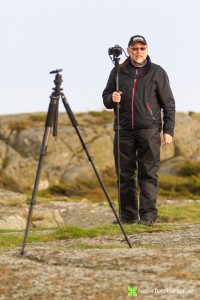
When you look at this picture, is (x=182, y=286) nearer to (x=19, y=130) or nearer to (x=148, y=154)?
(x=148, y=154)

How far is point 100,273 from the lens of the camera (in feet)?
21.1

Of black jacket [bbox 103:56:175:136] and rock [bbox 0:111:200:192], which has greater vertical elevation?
black jacket [bbox 103:56:175:136]

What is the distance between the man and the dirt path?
16.9ft

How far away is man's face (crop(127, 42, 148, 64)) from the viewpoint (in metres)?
12.0

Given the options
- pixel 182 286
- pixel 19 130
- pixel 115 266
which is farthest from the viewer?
pixel 19 130

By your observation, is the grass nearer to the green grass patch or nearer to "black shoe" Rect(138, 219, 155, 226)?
"black shoe" Rect(138, 219, 155, 226)

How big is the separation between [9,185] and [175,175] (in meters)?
9.56

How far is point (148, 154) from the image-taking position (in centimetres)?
1224

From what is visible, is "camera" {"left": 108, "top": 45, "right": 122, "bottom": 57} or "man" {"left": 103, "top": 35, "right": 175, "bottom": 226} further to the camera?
"man" {"left": 103, "top": 35, "right": 175, "bottom": 226}

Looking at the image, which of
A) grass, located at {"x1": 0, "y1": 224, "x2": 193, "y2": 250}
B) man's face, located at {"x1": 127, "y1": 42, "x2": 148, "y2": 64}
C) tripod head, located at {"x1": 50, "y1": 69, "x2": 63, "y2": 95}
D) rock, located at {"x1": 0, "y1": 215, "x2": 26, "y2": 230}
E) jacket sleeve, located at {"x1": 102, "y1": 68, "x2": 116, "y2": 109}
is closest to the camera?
tripod head, located at {"x1": 50, "y1": 69, "x2": 63, "y2": 95}

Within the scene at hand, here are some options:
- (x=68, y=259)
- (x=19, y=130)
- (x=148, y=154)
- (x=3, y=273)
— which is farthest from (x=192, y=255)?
(x=19, y=130)

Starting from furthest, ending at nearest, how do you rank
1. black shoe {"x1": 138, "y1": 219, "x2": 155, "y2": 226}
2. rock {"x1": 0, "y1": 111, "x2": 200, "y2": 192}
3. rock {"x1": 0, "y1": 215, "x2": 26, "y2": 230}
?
rock {"x1": 0, "y1": 111, "x2": 200, "y2": 192} < rock {"x1": 0, "y1": 215, "x2": 26, "y2": 230} < black shoe {"x1": 138, "y1": 219, "x2": 155, "y2": 226}

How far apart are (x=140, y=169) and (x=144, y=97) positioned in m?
1.36

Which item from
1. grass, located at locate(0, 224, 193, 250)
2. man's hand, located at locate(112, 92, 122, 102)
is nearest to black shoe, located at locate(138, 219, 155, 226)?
grass, located at locate(0, 224, 193, 250)
